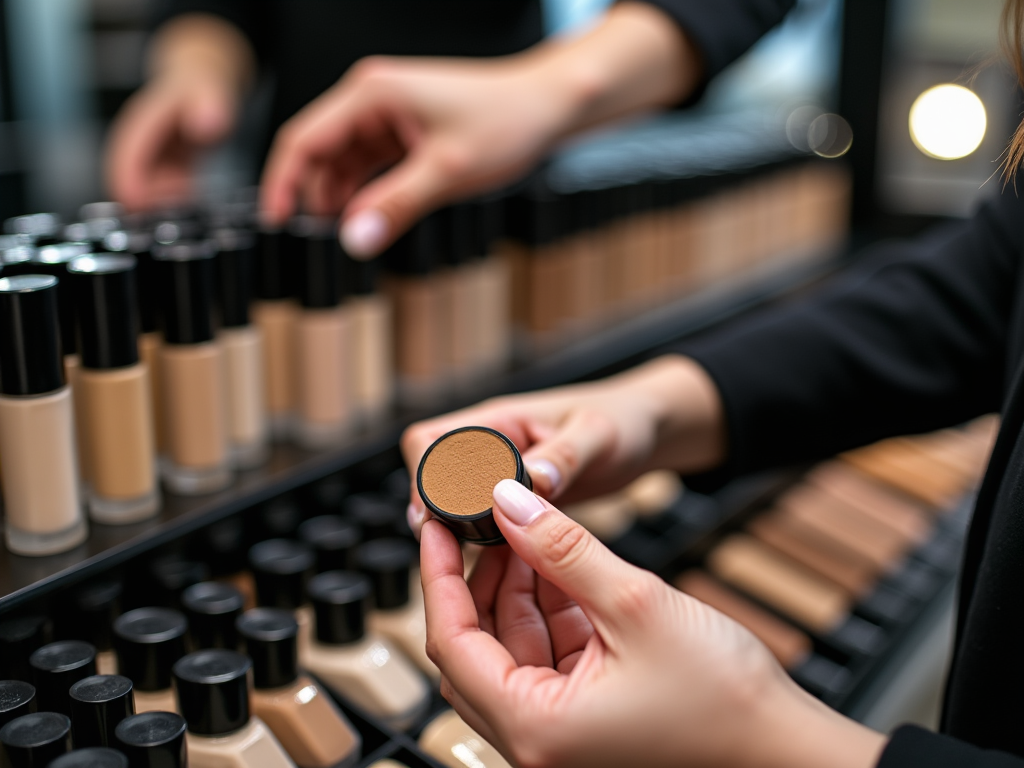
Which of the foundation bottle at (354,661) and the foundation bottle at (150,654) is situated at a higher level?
the foundation bottle at (150,654)

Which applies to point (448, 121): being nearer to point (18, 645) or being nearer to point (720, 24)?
point (720, 24)

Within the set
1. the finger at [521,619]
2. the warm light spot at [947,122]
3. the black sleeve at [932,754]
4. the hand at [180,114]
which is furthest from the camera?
the warm light spot at [947,122]

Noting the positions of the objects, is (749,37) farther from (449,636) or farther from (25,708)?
(25,708)

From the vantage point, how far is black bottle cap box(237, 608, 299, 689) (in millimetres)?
533

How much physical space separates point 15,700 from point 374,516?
0.29 metres

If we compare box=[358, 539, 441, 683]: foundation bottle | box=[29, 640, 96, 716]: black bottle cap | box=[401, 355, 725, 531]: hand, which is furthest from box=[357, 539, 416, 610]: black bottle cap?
box=[29, 640, 96, 716]: black bottle cap

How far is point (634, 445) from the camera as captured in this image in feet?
2.14

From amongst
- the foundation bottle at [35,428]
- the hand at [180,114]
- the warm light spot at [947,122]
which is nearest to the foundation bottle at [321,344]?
the foundation bottle at [35,428]

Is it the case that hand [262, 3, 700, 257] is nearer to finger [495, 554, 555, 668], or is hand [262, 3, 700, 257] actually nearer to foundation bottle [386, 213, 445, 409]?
foundation bottle [386, 213, 445, 409]

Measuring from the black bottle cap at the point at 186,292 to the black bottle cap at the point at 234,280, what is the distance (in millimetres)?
19

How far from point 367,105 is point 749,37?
15.8 inches

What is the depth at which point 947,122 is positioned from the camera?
1.64 m

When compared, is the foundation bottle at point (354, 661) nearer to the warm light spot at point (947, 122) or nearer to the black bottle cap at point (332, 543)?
the black bottle cap at point (332, 543)

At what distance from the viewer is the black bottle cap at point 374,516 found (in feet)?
2.29
